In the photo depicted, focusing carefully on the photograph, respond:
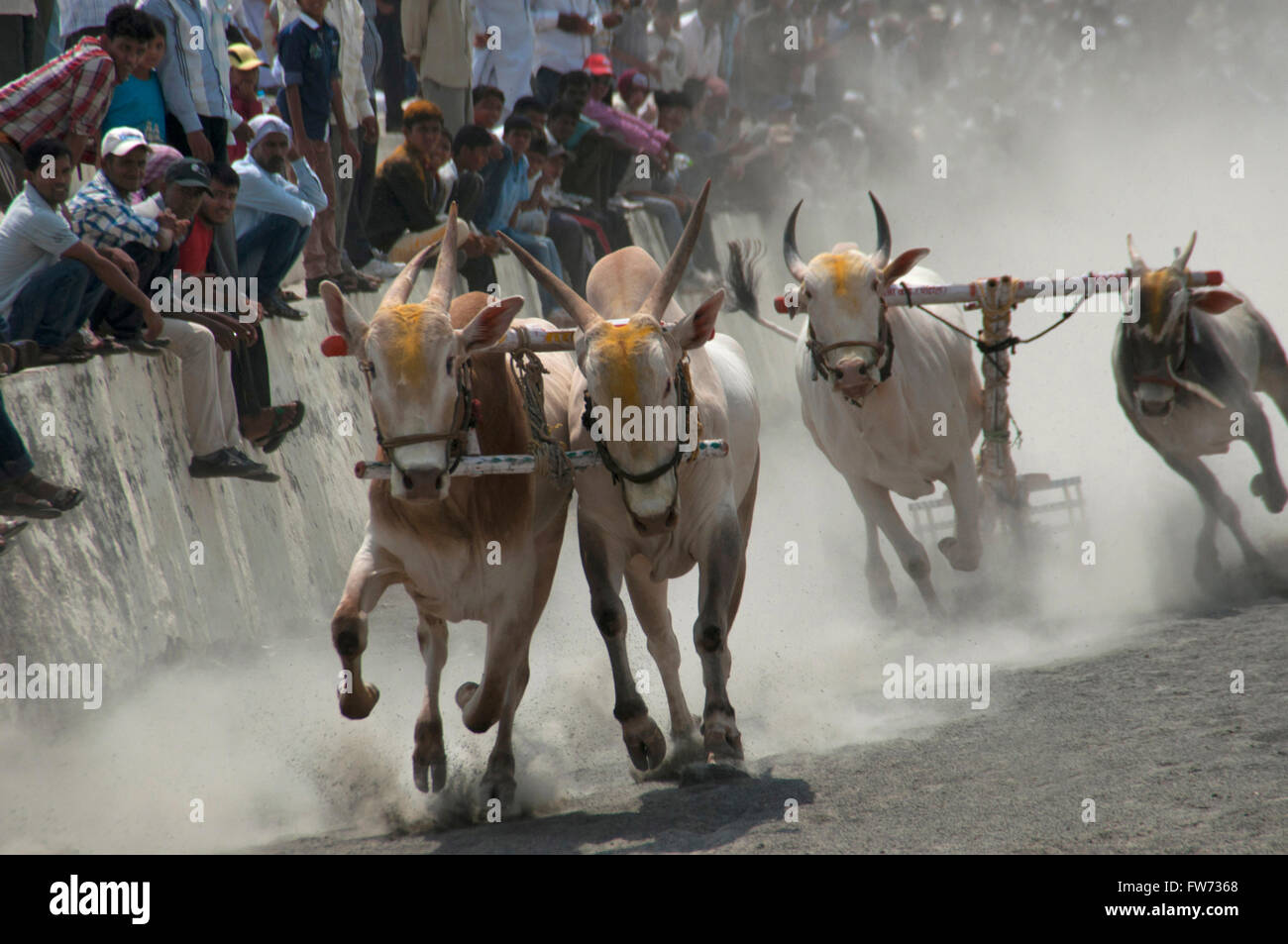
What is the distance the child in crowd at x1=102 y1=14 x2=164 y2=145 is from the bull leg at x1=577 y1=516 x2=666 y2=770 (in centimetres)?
361

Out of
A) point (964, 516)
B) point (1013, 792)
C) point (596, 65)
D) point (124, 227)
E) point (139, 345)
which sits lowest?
point (1013, 792)

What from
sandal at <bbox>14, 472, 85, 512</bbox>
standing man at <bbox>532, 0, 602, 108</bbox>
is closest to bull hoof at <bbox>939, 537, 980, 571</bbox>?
sandal at <bbox>14, 472, 85, 512</bbox>

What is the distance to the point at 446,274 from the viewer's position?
5660mm

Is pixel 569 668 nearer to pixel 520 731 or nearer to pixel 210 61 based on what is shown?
pixel 520 731

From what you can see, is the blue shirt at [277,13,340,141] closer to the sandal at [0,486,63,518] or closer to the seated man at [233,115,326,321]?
the seated man at [233,115,326,321]

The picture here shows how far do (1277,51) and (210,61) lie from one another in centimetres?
2757

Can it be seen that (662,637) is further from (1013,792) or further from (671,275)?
(1013,792)

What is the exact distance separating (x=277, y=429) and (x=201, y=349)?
946mm

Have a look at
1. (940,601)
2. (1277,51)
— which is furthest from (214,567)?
(1277,51)

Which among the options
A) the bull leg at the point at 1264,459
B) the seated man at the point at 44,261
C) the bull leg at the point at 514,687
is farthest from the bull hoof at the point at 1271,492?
the seated man at the point at 44,261

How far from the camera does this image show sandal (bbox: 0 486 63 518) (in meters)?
6.25

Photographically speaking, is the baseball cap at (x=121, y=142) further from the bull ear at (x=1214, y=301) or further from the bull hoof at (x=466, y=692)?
the bull ear at (x=1214, y=301)

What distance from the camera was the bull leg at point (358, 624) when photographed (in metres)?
5.36

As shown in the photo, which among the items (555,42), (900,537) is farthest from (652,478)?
(555,42)
